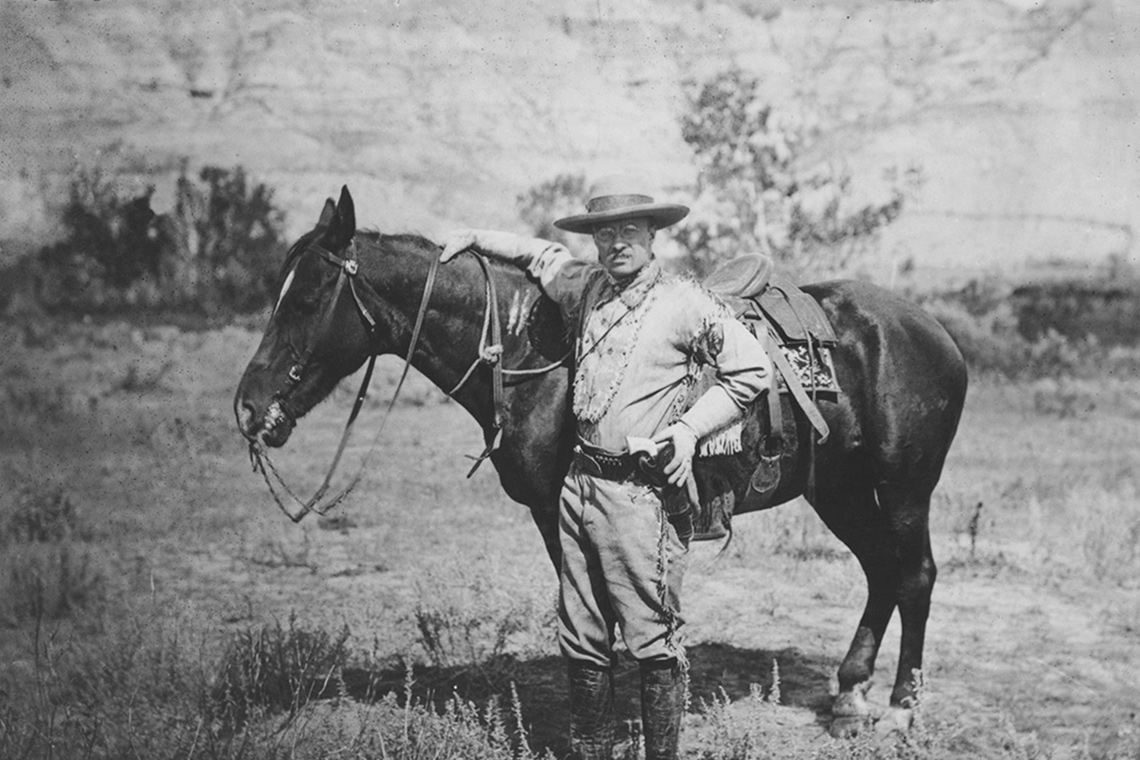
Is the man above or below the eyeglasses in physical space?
below

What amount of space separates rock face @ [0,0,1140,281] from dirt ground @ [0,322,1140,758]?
12472 millimetres

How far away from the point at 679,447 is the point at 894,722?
235cm

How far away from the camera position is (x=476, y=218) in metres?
40.0

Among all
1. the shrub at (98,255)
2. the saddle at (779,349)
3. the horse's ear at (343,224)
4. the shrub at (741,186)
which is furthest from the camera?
the shrub at (741,186)

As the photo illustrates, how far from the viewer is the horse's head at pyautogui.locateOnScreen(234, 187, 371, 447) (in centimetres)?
389

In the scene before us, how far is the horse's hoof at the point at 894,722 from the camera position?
4.54m

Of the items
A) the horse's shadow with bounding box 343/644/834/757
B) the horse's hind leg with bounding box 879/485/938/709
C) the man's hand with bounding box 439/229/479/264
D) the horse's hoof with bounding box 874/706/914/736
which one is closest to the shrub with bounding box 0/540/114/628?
the horse's shadow with bounding box 343/644/834/757

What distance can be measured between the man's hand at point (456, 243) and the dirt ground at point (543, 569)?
220 cm

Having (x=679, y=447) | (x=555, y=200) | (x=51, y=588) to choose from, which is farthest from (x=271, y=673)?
(x=555, y=200)

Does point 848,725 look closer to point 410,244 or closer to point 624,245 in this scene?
point 624,245

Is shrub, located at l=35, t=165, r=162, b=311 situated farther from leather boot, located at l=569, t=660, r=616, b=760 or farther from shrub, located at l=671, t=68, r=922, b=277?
leather boot, located at l=569, t=660, r=616, b=760

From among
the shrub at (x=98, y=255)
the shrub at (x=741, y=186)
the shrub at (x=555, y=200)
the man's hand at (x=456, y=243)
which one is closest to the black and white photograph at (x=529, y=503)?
the man's hand at (x=456, y=243)

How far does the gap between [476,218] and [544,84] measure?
6929 millimetres

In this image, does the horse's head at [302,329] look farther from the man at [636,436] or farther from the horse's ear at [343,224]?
the man at [636,436]
